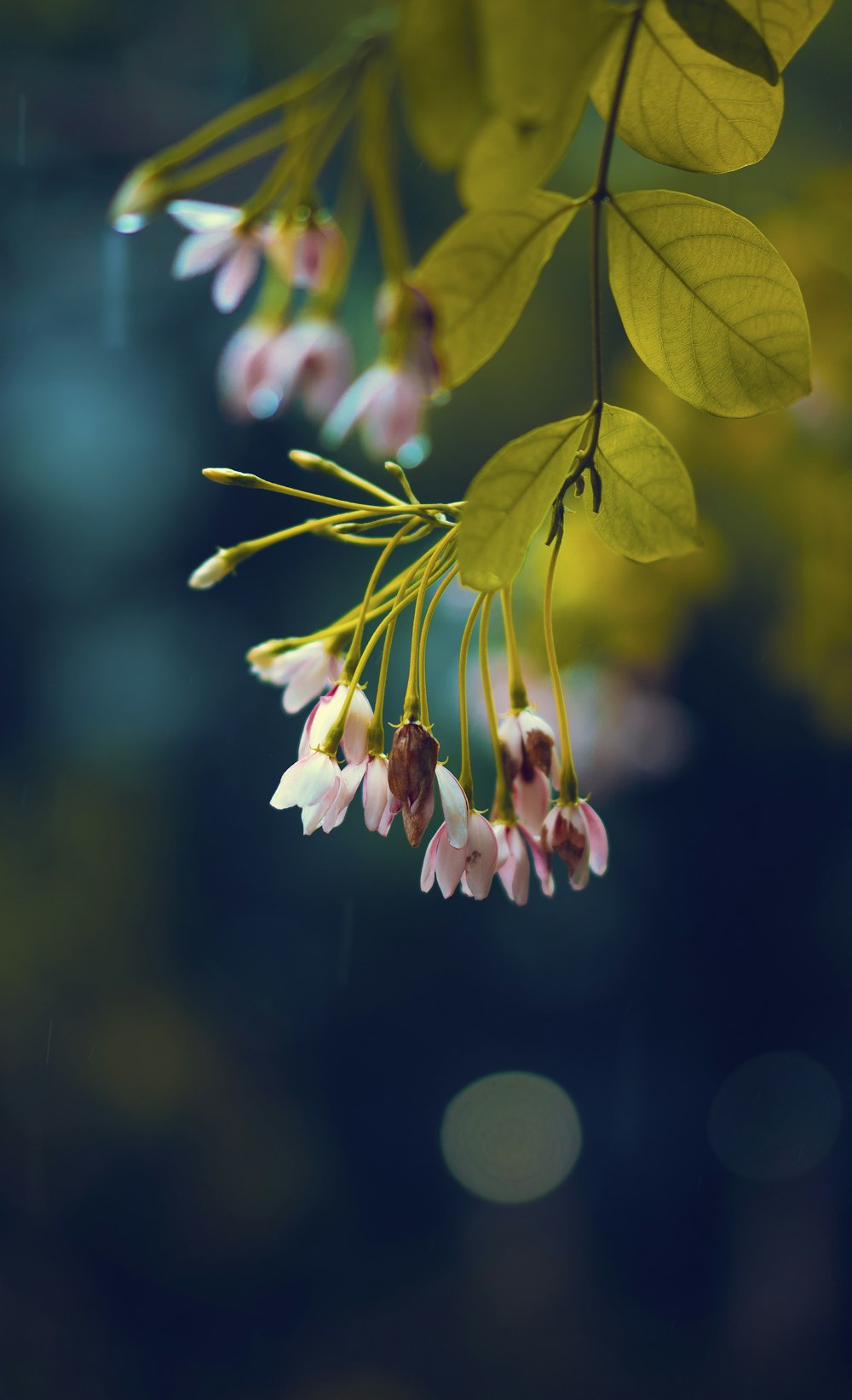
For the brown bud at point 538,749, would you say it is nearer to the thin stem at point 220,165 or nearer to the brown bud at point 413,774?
the brown bud at point 413,774

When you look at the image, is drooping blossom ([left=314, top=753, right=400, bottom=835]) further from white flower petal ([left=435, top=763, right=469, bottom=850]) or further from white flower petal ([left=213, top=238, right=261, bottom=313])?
white flower petal ([left=213, top=238, right=261, bottom=313])

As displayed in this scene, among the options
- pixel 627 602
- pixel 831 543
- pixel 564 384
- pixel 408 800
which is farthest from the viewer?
pixel 564 384

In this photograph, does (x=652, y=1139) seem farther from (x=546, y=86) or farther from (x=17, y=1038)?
(x=546, y=86)

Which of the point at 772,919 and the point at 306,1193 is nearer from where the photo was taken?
the point at 772,919

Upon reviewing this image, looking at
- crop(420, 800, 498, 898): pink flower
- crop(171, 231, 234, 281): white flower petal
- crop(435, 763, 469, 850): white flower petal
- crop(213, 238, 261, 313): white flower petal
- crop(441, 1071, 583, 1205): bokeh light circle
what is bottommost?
crop(441, 1071, 583, 1205): bokeh light circle

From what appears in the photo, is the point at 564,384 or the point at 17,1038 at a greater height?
the point at 564,384

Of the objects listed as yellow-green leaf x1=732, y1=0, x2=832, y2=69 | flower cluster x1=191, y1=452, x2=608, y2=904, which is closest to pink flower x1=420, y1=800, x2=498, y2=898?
flower cluster x1=191, y1=452, x2=608, y2=904

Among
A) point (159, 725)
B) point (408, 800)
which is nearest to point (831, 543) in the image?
point (408, 800)

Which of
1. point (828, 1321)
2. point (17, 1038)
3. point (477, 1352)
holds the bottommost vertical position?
point (477, 1352)
